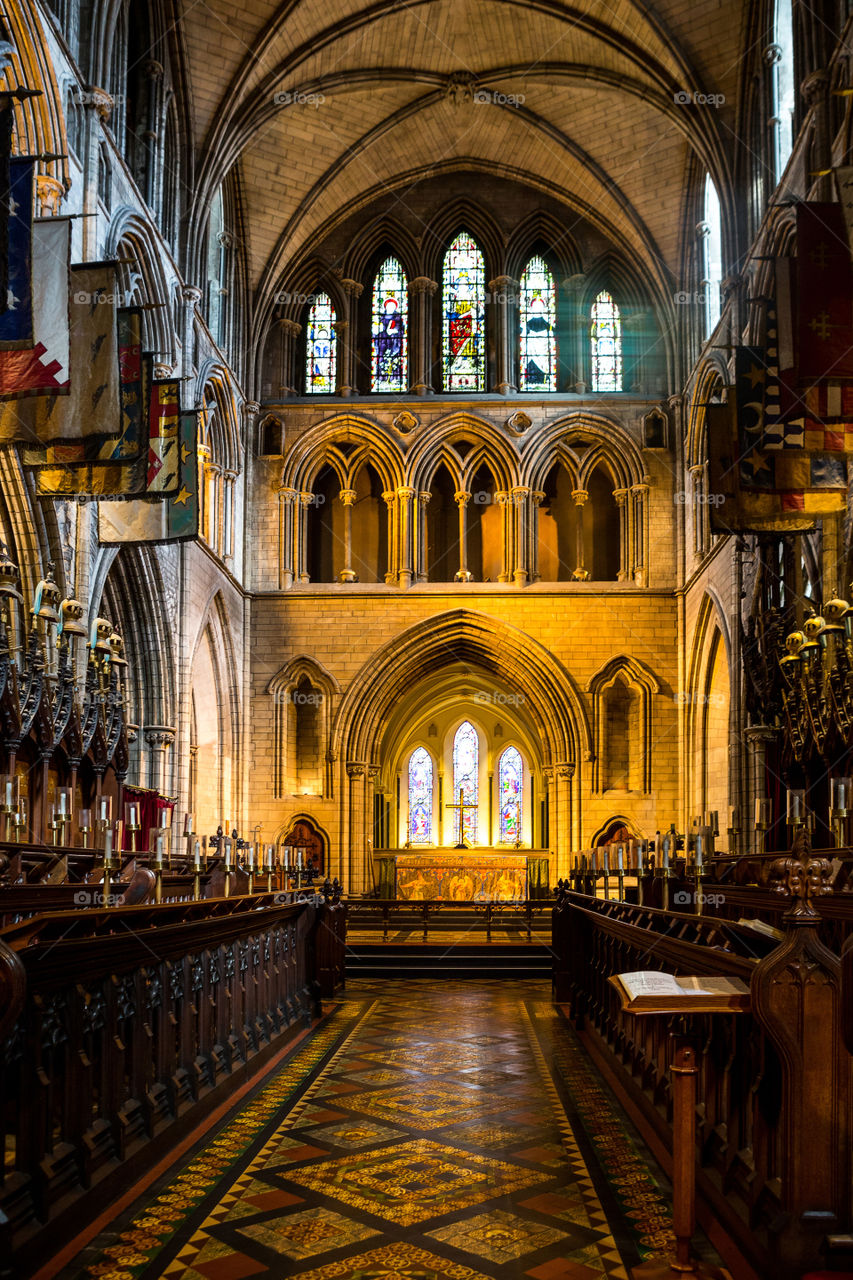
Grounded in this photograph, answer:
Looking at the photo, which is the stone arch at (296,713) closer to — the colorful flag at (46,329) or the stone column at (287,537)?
the stone column at (287,537)

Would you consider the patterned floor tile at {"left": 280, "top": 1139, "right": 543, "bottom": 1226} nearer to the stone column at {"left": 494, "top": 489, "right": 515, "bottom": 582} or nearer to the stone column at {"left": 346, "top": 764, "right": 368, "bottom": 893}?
the stone column at {"left": 346, "top": 764, "right": 368, "bottom": 893}

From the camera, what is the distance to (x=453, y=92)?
21391 mm

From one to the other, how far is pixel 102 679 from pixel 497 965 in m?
5.57

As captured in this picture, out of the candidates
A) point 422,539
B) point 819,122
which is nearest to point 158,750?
point 422,539

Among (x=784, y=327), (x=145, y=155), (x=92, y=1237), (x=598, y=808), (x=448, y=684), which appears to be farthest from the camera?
(x=448, y=684)

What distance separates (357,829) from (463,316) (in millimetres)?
10320

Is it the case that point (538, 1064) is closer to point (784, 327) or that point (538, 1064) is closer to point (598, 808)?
point (784, 327)

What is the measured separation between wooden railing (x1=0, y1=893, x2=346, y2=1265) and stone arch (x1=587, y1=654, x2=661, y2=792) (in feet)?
51.3

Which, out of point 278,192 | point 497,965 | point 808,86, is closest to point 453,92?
point 278,192

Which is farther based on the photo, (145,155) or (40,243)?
(145,155)

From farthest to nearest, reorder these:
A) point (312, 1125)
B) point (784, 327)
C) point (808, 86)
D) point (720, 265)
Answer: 1. point (720, 265)
2. point (808, 86)
3. point (784, 327)
4. point (312, 1125)

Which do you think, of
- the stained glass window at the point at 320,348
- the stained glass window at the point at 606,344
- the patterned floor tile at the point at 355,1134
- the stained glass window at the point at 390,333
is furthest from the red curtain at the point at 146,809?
the stained glass window at the point at 606,344

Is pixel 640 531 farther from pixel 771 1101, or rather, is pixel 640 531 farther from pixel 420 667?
pixel 771 1101

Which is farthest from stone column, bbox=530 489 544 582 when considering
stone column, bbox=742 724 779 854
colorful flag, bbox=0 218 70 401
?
colorful flag, bbox=0 218 70 401
